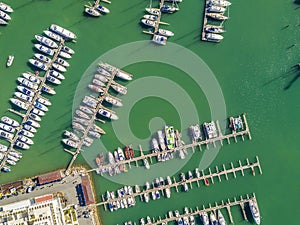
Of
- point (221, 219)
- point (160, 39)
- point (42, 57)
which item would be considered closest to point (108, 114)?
point (42, 57)

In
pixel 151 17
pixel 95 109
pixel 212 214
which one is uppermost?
pixel 151 17

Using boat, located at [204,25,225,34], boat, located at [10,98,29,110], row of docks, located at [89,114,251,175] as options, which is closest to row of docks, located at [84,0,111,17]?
boat, located at [204,25,225,34]

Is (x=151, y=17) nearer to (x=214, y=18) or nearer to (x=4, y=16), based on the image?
(x=214, y=18)

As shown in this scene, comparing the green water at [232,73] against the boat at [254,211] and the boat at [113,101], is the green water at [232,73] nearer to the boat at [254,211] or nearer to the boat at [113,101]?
the boat at [254,211]

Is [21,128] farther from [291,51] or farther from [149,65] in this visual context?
[291,51]

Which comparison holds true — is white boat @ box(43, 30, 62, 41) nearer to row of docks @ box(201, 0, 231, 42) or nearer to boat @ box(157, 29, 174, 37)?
boat @ box(157, 29, 174, 37)

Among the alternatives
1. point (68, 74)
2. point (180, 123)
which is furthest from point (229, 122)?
point (68, 74)

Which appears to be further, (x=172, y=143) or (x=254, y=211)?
(x=172, y=143)

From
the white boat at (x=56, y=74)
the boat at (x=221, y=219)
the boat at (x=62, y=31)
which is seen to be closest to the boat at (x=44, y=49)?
the white boat at (x=56, y=74)

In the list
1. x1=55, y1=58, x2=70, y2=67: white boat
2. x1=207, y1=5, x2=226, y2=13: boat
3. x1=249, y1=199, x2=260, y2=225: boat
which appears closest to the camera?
x1=207, y1=5, x2=226, y2=13: boat
